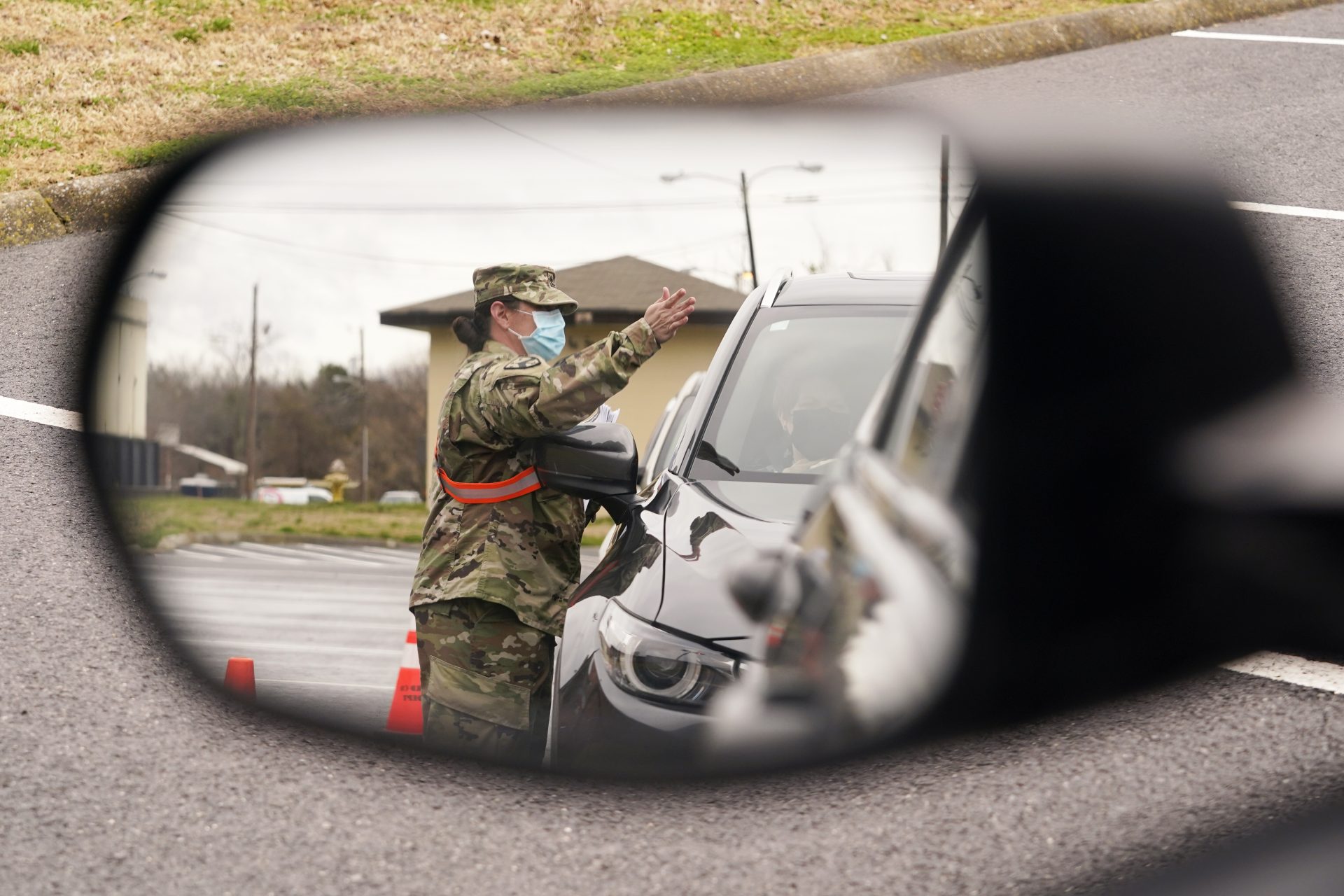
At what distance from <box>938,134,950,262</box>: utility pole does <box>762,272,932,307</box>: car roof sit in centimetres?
4

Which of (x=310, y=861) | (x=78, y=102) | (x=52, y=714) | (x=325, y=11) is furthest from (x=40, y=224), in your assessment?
(x=310, y=861)

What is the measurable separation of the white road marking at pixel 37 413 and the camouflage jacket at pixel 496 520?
3666 mm

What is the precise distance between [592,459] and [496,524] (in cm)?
66

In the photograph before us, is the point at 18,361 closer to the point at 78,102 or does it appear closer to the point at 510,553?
the point at 78,102

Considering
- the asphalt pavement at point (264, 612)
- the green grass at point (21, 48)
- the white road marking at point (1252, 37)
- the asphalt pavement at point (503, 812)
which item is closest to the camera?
the asphalt pavement at point (264, 612)

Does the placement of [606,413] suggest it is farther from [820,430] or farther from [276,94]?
[276,94]

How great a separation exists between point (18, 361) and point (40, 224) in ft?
5.57

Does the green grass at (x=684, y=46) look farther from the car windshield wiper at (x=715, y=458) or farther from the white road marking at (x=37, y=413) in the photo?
the car windshield wiper at (x=715, y=458)

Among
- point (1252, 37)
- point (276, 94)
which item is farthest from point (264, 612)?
point (1252, 37)

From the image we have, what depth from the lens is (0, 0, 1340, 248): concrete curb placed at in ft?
22.2

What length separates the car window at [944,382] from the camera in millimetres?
663

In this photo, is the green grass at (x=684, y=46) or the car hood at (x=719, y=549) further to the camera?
the green grass at (x=684, y=46)

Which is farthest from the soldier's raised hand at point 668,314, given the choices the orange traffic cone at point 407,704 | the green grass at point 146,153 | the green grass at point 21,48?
the green grass at point 21,48

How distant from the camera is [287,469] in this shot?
1652 millimetres
